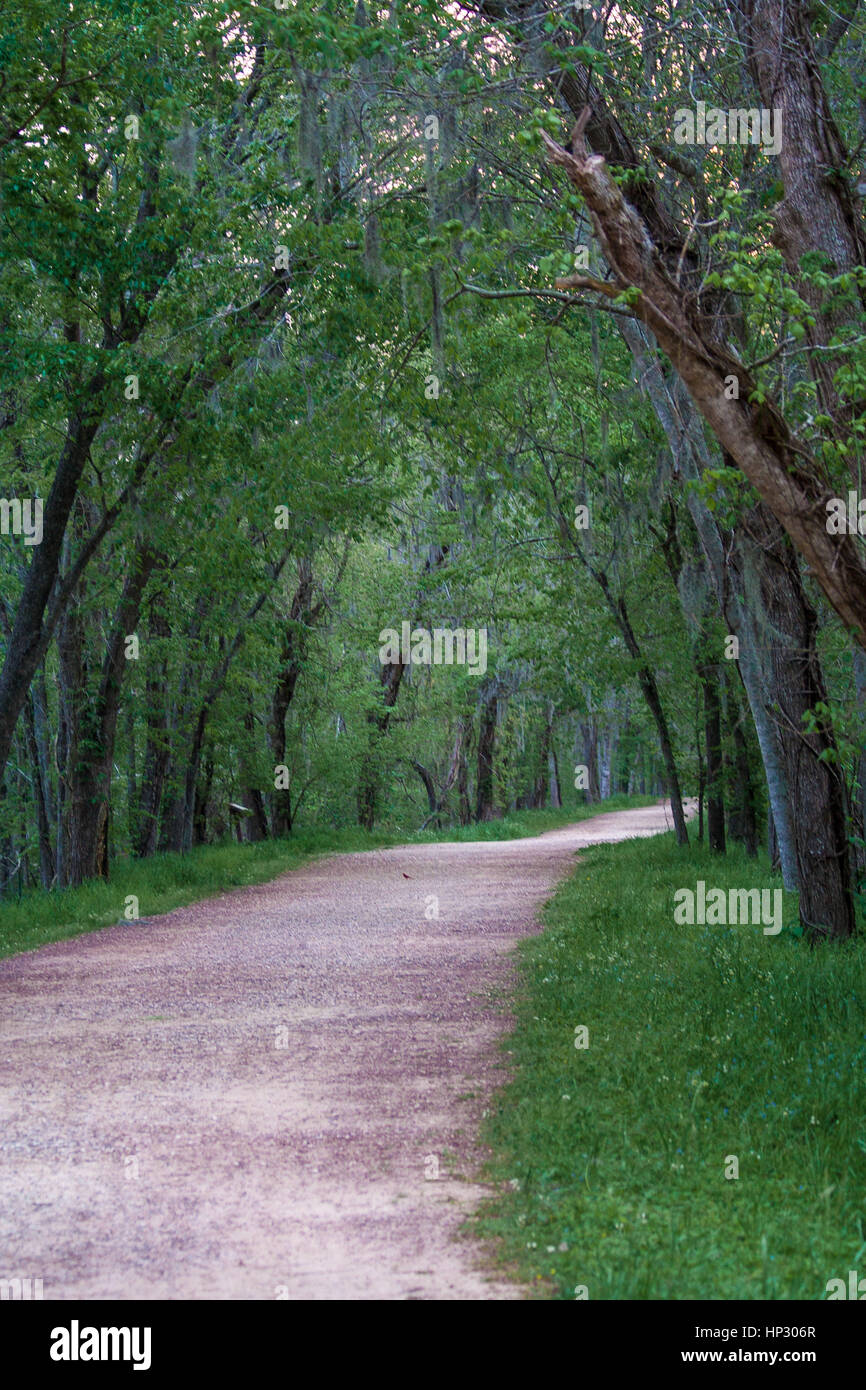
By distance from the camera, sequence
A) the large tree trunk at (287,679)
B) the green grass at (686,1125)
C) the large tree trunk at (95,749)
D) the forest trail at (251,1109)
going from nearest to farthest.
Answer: the green grass at (686,1125), the forest trail at (251,1109), the large tree trunk at (95,749), the large tree trunk at (287,679)

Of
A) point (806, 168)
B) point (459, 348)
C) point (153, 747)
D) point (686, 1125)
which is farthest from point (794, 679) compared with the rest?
point (153, 747)

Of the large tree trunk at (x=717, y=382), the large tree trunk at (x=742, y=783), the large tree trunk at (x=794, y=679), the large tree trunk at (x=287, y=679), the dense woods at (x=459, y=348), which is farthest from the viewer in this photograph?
the large tree trunk at (x=287, y=679)

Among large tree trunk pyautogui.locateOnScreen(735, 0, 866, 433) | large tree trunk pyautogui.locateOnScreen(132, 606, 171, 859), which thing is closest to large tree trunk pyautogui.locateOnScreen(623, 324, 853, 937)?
large tree trunk pyautogui.locateOnScreen(735, 0, 866, 433)

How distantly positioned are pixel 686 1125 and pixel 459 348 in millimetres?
8046

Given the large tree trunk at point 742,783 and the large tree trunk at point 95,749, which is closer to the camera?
the large tree trunk at point 95,749

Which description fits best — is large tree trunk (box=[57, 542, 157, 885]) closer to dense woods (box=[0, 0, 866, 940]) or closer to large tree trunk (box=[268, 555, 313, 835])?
dense woods (box=[0, 0, 866, 940])

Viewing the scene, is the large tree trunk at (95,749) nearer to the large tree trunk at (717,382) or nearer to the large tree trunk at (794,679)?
the large tree trunk at (794,679)

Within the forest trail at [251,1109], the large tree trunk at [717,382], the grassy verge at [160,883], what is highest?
the large tree trunk at [717,382]

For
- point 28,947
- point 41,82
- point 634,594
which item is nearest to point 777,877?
point 634,594

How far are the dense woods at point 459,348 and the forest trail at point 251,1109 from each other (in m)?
3.31

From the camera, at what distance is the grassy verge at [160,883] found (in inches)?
544

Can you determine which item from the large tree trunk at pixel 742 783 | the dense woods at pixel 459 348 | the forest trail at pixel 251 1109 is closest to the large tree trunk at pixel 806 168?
the dense woods at pixel 459 348

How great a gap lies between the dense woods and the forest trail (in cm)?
331

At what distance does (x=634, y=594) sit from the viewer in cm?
1953
